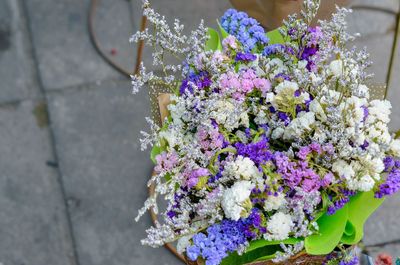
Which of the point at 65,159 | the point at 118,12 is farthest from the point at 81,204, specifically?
the point at 118,12

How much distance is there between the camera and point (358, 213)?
1.43 m

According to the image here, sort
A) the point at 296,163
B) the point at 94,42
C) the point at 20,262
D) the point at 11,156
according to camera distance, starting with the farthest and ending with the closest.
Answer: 1. the point at 94,42
2. the point at 11,156
3. the point at 20,262
4. the point at 296,163

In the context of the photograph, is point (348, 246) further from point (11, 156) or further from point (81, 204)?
point (11, 156)

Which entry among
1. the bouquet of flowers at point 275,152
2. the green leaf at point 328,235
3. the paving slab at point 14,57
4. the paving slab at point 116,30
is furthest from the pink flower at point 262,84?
the paving slab at point 14,57

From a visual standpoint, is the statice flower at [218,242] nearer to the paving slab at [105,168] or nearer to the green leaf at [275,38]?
the green leaf at [275,38]

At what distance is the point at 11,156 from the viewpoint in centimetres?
270

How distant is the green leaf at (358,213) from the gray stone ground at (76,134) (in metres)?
1.22

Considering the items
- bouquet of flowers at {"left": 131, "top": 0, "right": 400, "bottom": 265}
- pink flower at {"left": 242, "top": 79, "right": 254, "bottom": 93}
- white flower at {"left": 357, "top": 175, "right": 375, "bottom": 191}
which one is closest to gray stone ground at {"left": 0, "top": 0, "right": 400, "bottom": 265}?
bouquet of flowers at {"left": 131, "top": 0, "right": 400, "bottom": 265}

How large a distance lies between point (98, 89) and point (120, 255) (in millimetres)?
771

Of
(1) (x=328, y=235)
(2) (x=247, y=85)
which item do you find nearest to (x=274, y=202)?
(1) (x=328, y=235)

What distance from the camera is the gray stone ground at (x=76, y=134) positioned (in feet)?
8.43

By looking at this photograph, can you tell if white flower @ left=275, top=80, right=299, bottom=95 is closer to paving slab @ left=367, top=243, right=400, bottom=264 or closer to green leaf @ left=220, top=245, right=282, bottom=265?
green leaf @ left=220, top=245, right=282, bottom=265

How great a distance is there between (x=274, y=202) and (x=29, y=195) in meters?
1.58

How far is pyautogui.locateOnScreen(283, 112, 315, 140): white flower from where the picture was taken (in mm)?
1350
